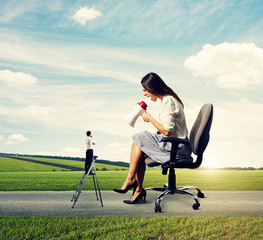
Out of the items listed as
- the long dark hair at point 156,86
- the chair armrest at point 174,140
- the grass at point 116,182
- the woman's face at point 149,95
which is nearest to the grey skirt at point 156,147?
the chair armrest at point 174,140

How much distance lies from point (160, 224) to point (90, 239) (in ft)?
2.99

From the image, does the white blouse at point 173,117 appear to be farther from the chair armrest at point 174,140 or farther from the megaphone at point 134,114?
→ the megaphone at point 134,114

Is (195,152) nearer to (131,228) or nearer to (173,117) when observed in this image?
(173,117)

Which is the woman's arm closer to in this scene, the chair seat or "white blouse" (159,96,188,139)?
"white blouse" (159,96,188,139)

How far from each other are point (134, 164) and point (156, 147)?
444 millimetres

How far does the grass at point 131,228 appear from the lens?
10.5ft

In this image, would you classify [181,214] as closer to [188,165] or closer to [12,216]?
[188,165]

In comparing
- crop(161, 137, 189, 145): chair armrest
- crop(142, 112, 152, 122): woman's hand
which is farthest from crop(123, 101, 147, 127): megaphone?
crop(161, 137, 189, 145): chair armrest

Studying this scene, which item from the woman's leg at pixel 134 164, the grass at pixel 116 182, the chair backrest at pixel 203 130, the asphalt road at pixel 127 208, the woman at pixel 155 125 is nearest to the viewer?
the asphalt road at pixel 127 208

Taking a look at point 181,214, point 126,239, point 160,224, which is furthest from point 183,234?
point 181,214

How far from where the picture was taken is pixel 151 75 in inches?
179

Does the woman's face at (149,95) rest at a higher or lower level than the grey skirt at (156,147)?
higher

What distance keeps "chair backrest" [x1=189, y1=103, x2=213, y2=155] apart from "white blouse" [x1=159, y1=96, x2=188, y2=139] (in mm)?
270

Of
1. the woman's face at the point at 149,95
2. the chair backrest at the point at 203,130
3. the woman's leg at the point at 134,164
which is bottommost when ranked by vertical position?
the woman's leg at the point at 134,164
